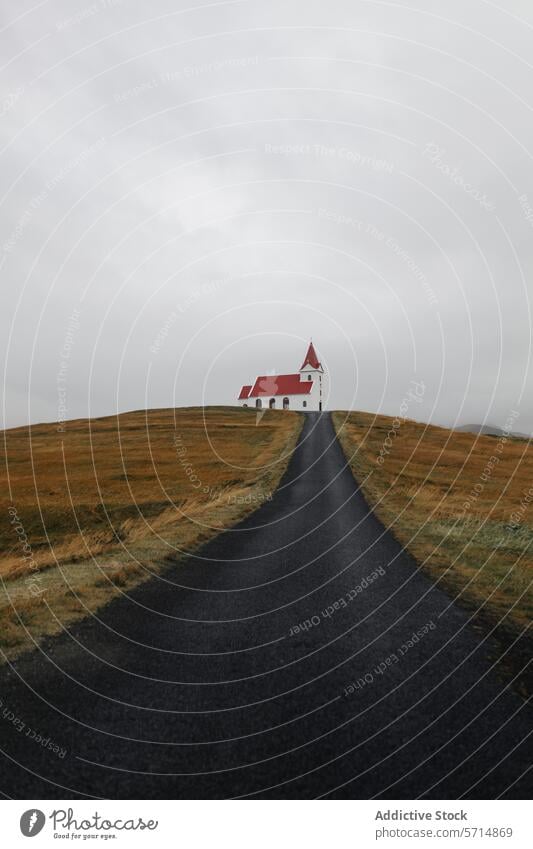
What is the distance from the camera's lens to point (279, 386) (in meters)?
106

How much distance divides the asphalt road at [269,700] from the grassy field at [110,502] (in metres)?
1.62

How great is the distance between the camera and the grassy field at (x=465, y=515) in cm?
1014

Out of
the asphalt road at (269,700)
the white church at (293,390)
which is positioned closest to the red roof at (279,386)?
the white church at (293,390)

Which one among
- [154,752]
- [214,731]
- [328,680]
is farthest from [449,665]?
[154,752]

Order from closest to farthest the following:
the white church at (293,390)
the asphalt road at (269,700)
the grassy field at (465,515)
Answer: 1. the asphalt road at (269,700)
2. the grassy field at (465,515)
3. the white church at (293,390)

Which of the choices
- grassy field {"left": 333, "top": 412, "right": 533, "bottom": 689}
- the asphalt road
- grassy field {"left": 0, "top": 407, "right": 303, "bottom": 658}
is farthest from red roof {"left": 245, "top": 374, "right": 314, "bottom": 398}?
the asphalt road

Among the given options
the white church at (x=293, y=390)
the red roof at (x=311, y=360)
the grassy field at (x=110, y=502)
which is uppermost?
the red roof at (x=311, y=360)

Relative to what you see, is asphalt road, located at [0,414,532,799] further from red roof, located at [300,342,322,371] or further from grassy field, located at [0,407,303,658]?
red roof, located at [300,342,322,371]

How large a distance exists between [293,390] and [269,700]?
98.3 meters

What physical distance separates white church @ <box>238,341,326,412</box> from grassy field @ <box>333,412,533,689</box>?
5097 cm

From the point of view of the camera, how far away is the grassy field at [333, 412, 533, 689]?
10143mm

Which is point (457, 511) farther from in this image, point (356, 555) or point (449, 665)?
point (449, 665)

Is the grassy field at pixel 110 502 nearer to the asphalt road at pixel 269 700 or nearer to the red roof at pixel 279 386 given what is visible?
the asphalt road at pixel 269 700

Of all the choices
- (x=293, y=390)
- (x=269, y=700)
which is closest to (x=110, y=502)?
(x=269, y=700)
